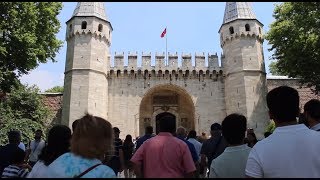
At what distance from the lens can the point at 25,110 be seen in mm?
25422

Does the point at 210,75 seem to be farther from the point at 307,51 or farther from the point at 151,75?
the point at 307,51

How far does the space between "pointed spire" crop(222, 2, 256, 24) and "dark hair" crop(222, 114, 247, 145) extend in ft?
85.7

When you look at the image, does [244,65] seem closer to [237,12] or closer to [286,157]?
[237,12]

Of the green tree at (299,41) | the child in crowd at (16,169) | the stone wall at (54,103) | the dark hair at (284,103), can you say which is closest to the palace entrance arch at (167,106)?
the stone wall at (54,103)

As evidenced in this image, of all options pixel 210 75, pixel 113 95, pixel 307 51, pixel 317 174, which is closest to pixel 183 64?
pixel 210 75

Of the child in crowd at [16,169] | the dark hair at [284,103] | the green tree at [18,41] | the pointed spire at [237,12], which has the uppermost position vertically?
the pointed spire at [237,12]

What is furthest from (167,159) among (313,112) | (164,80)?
(164,80)

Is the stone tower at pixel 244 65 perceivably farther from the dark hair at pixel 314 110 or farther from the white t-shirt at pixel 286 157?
the white t-shirt at pixel 286 157

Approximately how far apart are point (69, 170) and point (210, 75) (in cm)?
2663

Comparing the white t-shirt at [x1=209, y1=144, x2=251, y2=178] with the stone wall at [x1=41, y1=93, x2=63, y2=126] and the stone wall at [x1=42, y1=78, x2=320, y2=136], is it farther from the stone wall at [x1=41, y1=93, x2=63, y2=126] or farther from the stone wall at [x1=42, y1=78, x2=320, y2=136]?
the stone wall at [x1=41, y1=93, x2=63, y2=126]

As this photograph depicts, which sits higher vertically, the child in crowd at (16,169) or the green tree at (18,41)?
the green tree at (18,41)

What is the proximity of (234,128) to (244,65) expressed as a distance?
23.9 m

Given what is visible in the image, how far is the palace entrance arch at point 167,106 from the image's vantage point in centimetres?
2939

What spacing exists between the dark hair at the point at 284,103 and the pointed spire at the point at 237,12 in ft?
88.0
